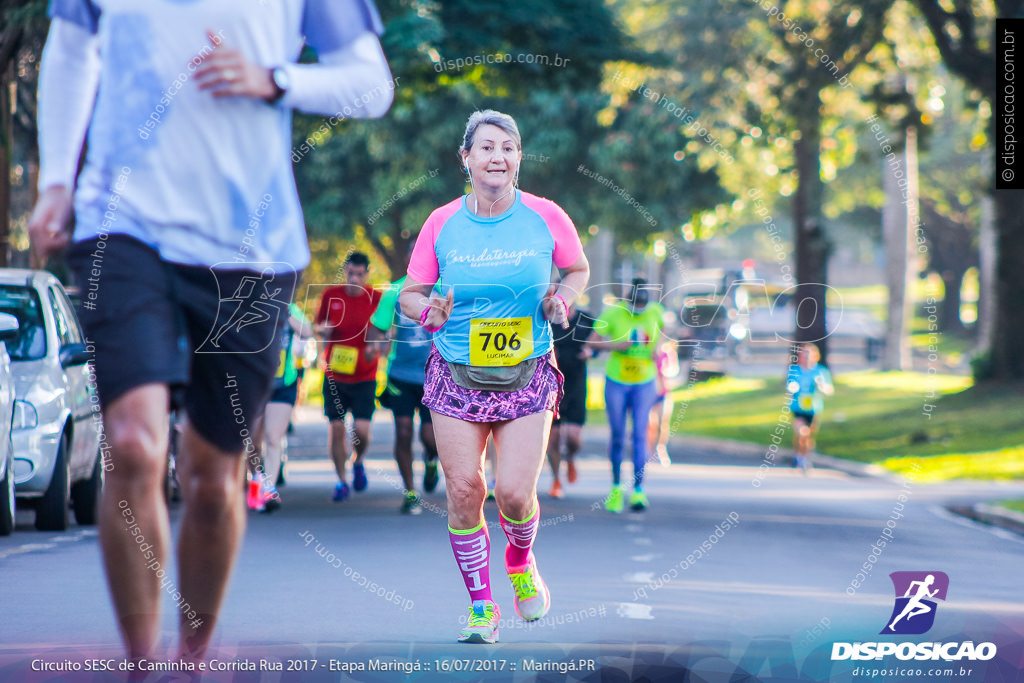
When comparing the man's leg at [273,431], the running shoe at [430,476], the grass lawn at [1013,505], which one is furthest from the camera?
the grass lawn at [1013,505]

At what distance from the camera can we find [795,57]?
27672 millimetres

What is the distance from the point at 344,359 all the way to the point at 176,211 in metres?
8.84

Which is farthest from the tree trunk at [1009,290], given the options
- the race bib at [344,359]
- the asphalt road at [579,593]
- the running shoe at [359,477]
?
the race bib at [344,359]

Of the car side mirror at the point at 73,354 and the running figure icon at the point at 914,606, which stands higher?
the car side mirror at the point at 73,354

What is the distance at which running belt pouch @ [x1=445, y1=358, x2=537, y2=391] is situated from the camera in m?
5.77

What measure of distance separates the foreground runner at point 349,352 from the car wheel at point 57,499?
9.22 ft

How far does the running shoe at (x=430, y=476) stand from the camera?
13.5 meters

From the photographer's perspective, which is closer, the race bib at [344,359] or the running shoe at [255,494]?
the running shoe at [255,494]

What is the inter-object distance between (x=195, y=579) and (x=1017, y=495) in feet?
45.2

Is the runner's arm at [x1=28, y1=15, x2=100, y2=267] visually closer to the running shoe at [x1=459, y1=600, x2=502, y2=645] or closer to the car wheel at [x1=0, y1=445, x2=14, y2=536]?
the running shoe at [x1=459, y1=600, x2=502, y2=645]

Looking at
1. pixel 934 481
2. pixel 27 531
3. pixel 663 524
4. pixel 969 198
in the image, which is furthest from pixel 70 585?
pixel 969 198

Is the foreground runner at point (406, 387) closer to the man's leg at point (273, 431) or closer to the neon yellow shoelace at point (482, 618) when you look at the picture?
the man's leg at point (273, 431)

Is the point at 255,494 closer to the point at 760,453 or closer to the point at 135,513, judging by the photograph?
the point at 135,513

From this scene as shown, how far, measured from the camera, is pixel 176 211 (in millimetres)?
3754
